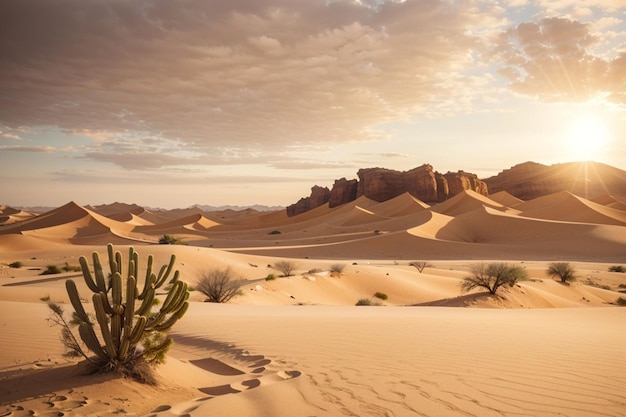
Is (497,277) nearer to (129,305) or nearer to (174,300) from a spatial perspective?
(174,300)

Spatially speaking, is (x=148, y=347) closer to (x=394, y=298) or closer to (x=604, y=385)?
(x=604, y=385)

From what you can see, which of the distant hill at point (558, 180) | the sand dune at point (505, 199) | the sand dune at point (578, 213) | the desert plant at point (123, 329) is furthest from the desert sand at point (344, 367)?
the distant hill at point (558, 180)

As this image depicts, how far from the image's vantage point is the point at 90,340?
5566mm

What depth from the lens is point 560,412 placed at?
14.4 ft

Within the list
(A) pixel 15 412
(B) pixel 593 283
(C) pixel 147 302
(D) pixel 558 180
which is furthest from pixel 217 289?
(D) pixel 558 180

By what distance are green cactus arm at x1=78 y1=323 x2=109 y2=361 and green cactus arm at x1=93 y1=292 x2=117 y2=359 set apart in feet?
0.23

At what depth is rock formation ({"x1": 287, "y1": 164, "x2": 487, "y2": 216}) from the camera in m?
98.1

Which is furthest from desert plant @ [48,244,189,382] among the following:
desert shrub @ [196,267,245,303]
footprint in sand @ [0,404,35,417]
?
desert shrub @ [196,267,245,303]

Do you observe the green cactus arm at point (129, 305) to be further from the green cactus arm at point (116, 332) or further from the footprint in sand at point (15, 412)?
the footprint in sand at point (15, 412)

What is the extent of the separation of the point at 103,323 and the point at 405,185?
97.7 m

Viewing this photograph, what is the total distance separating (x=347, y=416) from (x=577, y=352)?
448 cm

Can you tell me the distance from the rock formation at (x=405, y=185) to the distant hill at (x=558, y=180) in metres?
13.7

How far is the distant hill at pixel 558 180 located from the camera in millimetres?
111750

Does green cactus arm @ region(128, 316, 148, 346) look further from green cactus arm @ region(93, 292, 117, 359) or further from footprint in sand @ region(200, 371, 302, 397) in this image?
footprint in sand @ region(200, 371, 302, 397)
